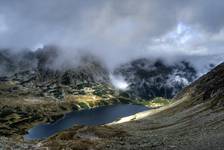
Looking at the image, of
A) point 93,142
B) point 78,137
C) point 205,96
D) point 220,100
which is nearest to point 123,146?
point 93,142

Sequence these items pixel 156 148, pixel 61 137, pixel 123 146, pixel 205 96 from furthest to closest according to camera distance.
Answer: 1. pixel 205 96
2. pixel 61 137
3. pixel 123 146
4. pixel 156 148

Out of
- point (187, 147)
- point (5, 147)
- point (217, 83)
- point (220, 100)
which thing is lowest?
point (187, 147)

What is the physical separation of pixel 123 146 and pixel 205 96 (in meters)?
97.1

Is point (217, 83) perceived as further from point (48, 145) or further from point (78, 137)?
point (48, 145)

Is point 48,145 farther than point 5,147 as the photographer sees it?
Yes

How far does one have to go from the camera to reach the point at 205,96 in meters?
162

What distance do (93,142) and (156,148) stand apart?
1582 centimetres

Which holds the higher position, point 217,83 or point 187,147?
point 217,83

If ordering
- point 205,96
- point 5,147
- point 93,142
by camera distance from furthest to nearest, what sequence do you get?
point 205,96 < point 93,142 < point 5,147

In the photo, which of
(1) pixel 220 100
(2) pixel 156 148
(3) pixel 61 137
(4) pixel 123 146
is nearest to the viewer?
(2) pixel 156 148

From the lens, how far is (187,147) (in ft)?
204

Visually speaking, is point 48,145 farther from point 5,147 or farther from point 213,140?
point 213,140

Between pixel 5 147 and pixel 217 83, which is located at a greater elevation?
pixel 217 83

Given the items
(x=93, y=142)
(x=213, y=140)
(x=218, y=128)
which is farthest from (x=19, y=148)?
(x=218, y=128)
